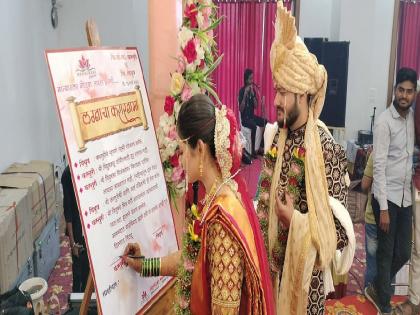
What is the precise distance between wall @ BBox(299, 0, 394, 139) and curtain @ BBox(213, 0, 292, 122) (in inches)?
27.6

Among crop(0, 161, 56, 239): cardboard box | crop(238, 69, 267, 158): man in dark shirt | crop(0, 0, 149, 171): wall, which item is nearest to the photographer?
crop(0, 161, 56, 239): cardboard box

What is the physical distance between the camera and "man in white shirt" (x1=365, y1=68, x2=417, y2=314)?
3055 mm

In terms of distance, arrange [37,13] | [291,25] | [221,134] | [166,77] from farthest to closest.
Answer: [37,13], [166,77], [291,25], [221,134]

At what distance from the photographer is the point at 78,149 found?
1.56 meters

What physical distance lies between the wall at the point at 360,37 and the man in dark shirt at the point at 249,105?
991 mm

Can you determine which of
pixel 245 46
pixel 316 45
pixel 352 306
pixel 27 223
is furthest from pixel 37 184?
pixel 245 46

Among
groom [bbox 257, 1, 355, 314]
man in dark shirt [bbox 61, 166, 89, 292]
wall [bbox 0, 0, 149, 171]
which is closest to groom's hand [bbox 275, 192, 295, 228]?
groom [bbox 257, 1, 355, 314]

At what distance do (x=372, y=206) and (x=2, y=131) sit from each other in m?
2.86

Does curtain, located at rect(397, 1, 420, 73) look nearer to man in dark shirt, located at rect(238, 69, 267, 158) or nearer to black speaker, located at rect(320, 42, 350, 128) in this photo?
black speaker, located at rect(320, 42, 350, 128)

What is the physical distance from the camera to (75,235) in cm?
314

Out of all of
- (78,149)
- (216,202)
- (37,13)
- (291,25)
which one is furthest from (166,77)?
(37,13)

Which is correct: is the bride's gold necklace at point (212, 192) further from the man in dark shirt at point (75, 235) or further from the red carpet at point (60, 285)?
the red carpet at point (60, 285)

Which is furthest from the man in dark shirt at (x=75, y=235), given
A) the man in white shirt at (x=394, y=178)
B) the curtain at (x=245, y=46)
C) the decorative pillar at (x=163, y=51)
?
the curtain at (x=245, y=46)

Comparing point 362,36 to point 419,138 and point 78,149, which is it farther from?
point 78,149
